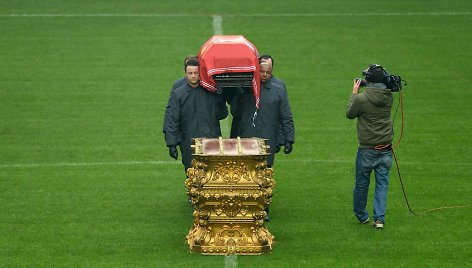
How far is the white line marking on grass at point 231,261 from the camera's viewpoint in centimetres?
1513

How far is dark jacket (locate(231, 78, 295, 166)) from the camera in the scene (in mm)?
17125

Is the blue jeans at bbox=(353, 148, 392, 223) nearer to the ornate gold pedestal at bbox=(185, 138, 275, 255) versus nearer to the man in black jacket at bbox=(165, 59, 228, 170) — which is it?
the ornate gold pedestal at bbox=(185, 138, 275, 255)

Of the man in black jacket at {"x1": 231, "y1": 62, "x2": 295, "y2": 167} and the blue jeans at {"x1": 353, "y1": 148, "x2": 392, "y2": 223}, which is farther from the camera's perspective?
the man in black jacket at {"x1": 231, "y1": 62, "x2": 295, "y2": 167}

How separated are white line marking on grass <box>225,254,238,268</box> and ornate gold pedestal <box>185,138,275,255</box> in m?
0.09

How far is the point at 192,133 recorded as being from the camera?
55.6ft

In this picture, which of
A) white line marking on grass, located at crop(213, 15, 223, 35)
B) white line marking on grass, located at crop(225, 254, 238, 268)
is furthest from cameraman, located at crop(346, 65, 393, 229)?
white line marking on grass, located at crop(213, 15, 223, 35)

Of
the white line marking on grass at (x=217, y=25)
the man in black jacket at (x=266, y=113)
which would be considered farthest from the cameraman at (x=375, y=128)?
the white line marking on grass at (x=217, y=25)

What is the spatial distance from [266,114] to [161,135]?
5233 mm

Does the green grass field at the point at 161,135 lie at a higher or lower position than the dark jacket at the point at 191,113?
lower

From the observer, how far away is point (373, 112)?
53.9 ft

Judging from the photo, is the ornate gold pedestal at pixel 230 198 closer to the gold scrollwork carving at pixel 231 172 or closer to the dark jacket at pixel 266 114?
the gold scrollwork carving at pixel 231 172

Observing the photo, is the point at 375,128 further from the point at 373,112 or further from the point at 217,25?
the point at 217,25

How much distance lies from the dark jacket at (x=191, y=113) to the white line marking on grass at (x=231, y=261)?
196 cm

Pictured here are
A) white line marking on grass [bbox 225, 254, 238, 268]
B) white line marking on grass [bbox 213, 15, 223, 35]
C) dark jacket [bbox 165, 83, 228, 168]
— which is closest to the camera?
white line marking on grass [bbox 225, 254, 238, 268]
